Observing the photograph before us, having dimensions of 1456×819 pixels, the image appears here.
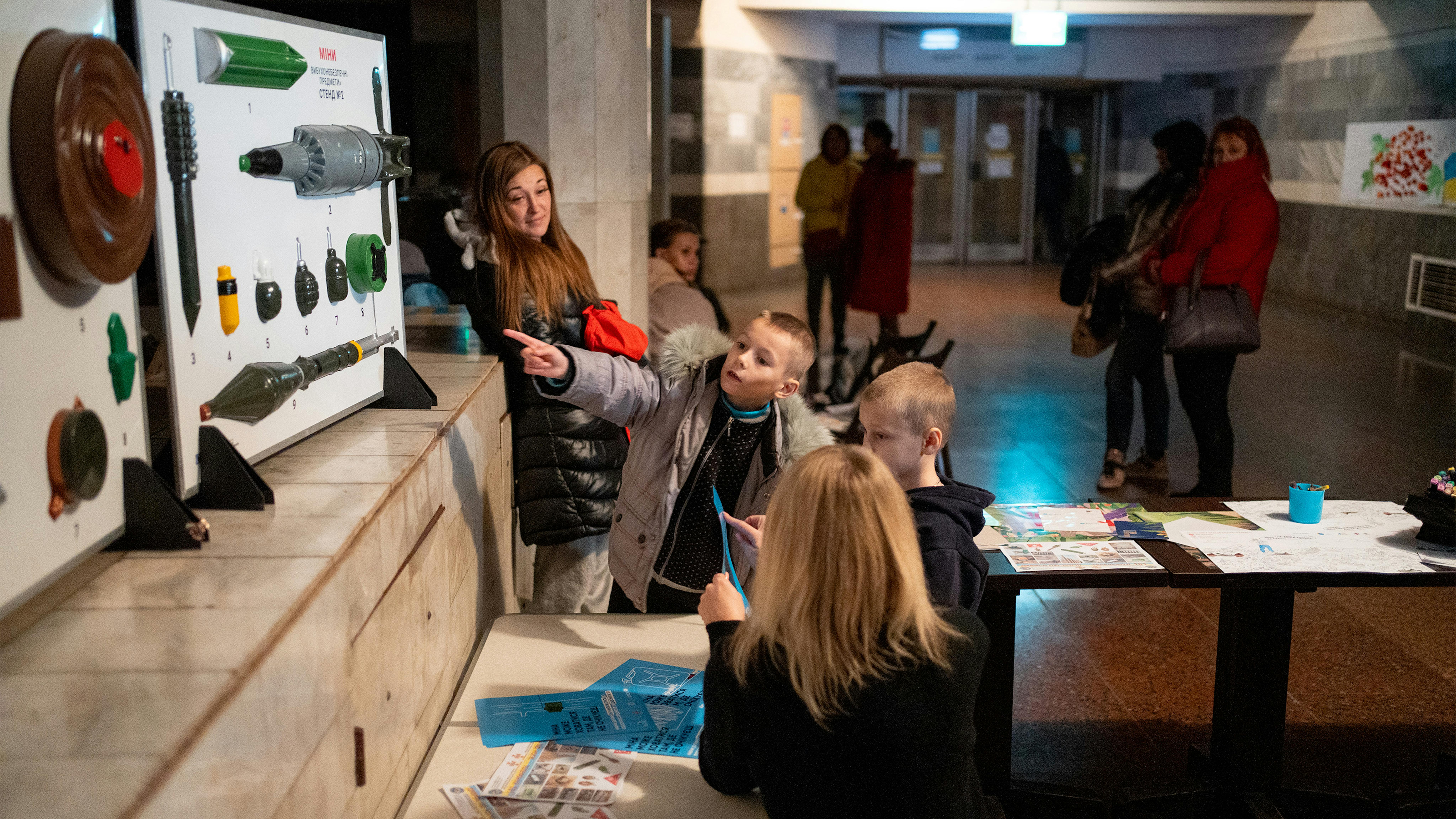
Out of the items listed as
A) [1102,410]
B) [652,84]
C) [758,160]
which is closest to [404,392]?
[1102,410]

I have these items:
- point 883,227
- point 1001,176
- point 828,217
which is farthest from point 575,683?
point 1001,176

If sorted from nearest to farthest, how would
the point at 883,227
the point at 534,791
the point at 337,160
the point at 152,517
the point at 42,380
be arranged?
the point at 42,380
the point at 152,517
the point at 534,791
the point at 337,160
the point at 883,227

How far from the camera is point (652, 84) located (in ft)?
42.4

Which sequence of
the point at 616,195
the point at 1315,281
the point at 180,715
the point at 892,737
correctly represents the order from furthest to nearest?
the point at 1315,281 < the point at 616,195 < the point at 892,737 < the point at 180,715

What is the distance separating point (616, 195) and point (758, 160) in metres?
9.55

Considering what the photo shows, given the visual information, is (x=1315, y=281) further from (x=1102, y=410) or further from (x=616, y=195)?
(x=616, y=195)

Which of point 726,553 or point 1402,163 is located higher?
point 1402,163

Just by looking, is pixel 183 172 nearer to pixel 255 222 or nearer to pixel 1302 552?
pixel 255 222

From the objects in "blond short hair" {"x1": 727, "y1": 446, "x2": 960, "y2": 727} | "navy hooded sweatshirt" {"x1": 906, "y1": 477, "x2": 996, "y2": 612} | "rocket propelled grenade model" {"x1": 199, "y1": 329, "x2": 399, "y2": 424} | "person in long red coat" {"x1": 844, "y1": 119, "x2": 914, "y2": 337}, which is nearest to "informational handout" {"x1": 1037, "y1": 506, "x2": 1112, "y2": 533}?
"navy hooded sweatshirt" {"x1": 906, "y1": 477, "x2": 996, "y2": 612}

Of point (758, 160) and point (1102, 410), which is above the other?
point (758, 160)

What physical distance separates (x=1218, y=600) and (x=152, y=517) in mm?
4143

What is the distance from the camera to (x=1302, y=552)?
113 inches

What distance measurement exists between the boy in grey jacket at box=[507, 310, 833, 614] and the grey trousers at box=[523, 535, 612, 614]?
60 centimetres

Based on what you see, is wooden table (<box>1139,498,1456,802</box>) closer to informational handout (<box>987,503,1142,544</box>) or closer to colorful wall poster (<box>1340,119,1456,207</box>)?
informational handout (<box>987,503,1142,544</box>)
